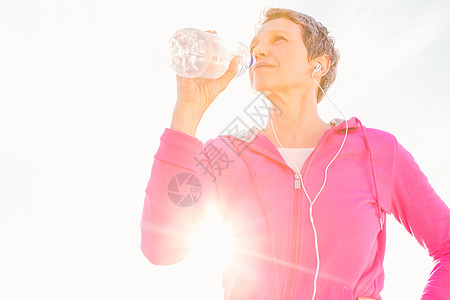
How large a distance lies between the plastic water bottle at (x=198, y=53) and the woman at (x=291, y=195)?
0.32 ft

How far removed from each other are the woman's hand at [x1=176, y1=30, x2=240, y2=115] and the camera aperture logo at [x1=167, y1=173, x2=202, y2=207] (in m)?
0.33

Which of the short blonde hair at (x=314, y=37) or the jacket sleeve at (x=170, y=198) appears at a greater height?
the short blonde hair at (x=314, y=37)

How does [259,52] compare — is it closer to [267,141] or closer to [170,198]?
[267,141]

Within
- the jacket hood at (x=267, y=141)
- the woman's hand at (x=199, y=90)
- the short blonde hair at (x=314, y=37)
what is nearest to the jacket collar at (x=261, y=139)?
the jacket hood at (x=267, y=141)

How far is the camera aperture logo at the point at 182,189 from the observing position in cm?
177

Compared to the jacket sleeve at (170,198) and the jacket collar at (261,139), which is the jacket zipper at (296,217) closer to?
the jacket collar at (261,139)

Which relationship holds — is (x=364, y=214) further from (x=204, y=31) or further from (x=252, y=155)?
(x=204, y=31)

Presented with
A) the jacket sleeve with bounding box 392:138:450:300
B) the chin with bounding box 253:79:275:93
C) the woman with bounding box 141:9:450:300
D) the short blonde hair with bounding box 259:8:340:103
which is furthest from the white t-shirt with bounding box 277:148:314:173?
the short blonde hair with bounding box 259:8:340:103

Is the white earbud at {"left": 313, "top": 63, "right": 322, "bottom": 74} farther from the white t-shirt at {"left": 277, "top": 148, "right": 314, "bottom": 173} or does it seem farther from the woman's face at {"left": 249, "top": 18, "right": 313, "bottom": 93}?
the white t-shirt at {"left": 277, "top": 148, "right": 314, "bottom": 173}

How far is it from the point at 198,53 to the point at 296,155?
2.33 feet

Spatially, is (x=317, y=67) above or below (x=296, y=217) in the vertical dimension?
above

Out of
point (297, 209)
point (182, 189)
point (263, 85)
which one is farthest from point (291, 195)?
point (263, 85)

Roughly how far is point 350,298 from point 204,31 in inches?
55.4

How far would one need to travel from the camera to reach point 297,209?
1990mm
